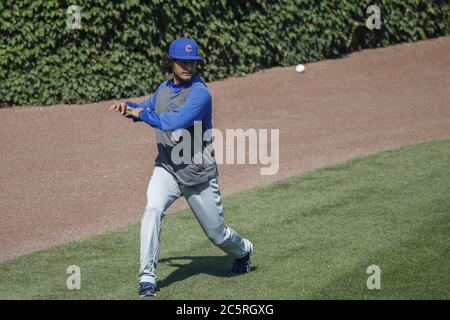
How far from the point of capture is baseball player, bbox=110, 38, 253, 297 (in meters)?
7.05

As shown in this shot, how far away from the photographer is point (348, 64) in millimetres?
17344

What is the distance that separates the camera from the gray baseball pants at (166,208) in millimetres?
7078

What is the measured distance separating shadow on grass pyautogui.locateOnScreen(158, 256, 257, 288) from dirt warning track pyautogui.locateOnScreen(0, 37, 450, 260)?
58.1 inches

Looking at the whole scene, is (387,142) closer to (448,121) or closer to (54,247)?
(448,121)

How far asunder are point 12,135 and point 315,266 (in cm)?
687

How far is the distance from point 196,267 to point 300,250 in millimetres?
1056

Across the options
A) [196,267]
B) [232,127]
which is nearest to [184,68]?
[196,267]

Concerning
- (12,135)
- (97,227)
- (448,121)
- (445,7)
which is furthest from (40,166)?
(445,7)

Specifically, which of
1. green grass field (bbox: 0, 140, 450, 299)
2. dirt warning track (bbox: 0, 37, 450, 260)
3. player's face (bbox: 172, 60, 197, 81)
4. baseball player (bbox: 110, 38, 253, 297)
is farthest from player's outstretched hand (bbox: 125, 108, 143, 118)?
dirt warning track (bbox: 0, 37, 450, 260)

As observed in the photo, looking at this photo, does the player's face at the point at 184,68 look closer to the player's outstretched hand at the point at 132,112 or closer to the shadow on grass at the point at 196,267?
the player's outstretched hand at the point at 132,112

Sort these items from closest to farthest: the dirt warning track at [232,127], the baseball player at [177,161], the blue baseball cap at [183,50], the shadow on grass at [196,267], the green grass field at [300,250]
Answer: the baseball player at [177,161]
the blue baseball cap at [183,50]
the green grass field at [300,250]
the shadow on grass at [196,267]
the dirt warning track at [232,127]

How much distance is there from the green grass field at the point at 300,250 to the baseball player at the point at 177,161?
42 cm

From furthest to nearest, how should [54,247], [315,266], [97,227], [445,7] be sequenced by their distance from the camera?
[445,7], [97,227], [54,247], [315,266]

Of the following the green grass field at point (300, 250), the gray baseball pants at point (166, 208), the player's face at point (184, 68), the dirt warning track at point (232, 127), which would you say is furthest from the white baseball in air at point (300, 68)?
the player's face at point (184, 68)
